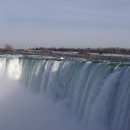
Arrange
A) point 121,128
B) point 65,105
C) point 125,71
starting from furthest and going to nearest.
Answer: point 65,105 < point 125,71 < point 121,128

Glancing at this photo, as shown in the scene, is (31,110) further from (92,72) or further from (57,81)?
(92,72)

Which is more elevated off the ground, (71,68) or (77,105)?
(71,68)

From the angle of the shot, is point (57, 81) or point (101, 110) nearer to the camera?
point (101, 110)

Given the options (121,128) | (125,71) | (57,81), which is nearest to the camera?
(121,128)

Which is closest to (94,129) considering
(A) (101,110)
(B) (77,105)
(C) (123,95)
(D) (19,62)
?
(A) (101,110)

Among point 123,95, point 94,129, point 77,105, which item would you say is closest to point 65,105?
point 77,105

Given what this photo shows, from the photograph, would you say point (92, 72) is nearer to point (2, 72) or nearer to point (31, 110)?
point (31, 110)
